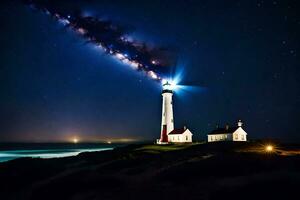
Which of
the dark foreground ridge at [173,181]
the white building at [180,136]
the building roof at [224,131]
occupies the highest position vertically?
the building roof at [224,131]

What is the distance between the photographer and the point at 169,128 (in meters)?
56.0

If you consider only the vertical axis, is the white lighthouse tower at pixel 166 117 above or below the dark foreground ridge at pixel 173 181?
above

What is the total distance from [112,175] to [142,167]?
11.9ft

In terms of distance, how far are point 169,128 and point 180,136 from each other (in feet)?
9.84

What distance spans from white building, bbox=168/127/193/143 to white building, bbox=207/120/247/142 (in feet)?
13.9

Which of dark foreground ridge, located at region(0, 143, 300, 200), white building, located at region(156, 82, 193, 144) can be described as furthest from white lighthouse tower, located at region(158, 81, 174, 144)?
dark foreground ridge, located at region(0, 143, 300, 200)

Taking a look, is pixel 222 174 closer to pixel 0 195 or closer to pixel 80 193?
pixel 80 193

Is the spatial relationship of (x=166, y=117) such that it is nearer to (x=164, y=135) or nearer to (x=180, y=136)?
(x=164, y=135)

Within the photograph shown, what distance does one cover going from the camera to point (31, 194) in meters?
24.7

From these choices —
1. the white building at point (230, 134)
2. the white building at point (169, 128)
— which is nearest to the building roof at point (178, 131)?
the white building at point (169, 128)

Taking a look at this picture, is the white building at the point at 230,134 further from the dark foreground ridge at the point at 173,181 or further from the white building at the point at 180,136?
the dark foreground ridge at the point at 173,181

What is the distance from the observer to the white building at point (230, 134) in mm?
50719

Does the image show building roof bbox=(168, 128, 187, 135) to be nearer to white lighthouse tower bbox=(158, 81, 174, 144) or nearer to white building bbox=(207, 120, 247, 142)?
white lighthouse tower bbox=(158, 81, 174, 144)

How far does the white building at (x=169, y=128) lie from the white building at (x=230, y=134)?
199 inches
